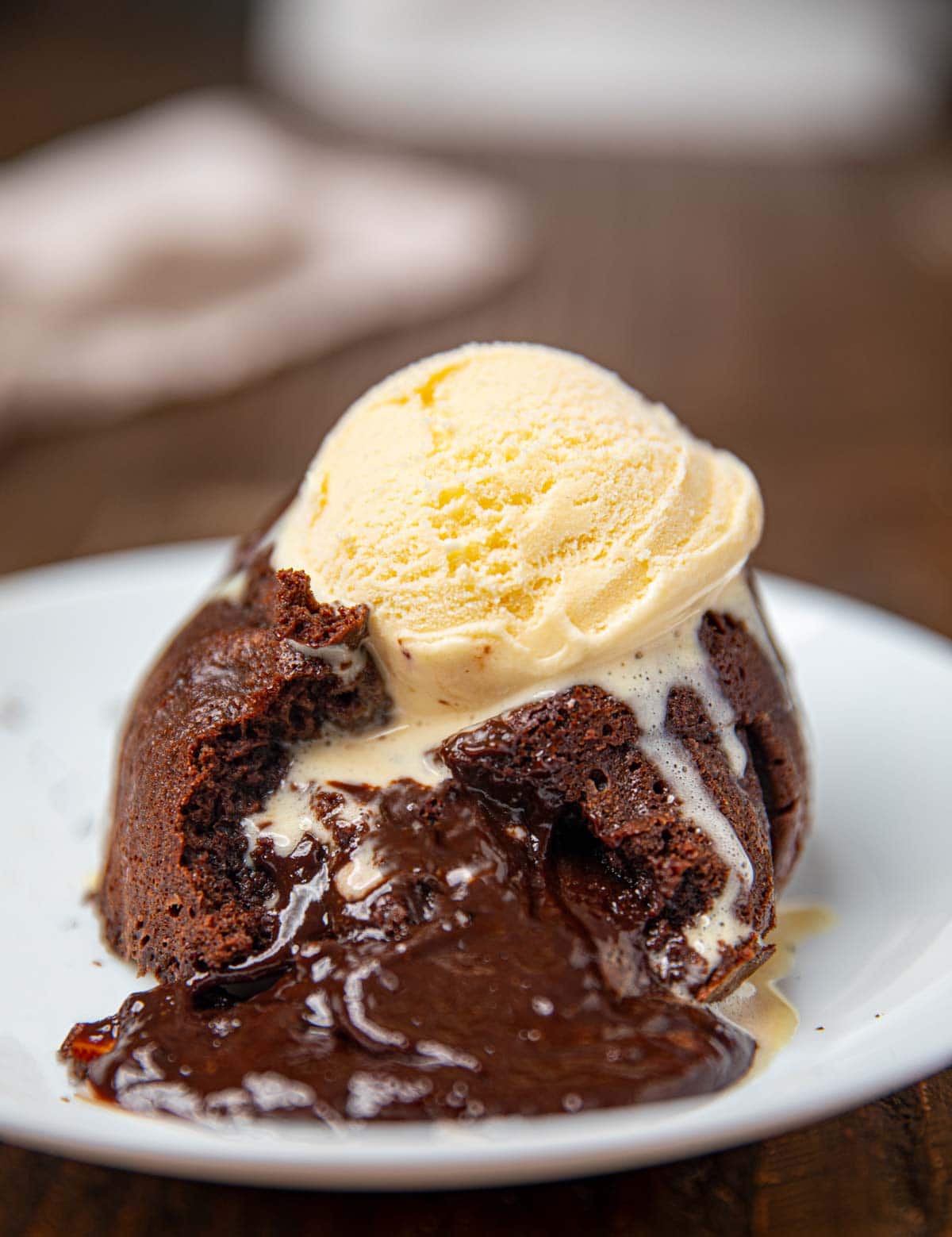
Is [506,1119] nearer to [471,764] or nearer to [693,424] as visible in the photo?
[471,764]

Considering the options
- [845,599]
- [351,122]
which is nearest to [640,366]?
[845,599]

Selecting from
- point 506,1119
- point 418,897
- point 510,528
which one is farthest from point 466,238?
point 506,1119

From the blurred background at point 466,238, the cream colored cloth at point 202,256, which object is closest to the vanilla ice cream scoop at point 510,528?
the blurred background at point 466,238

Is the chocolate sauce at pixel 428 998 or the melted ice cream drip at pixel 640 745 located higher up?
the melted ice cream drip at pixel 640 745

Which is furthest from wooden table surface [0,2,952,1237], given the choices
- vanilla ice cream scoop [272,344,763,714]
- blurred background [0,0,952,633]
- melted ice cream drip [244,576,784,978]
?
vanilla ice cream scoop [272,344,763,714]

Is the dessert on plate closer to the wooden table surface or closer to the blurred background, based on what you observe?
the wooden table surface

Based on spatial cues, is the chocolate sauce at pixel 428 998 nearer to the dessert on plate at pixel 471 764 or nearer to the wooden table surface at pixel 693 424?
the dessert on plate at pixel 471 764
